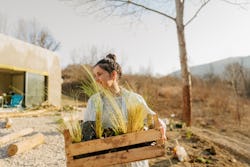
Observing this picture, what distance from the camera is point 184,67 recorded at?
6.77 m

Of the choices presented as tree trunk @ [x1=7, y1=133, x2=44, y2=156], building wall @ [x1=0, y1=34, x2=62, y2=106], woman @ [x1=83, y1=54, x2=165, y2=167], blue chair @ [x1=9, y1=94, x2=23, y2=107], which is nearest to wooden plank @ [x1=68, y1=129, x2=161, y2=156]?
woman @ [x1=83, y1=54, x2=165, y2=167]

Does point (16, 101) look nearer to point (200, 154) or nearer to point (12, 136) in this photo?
point (12, 136)

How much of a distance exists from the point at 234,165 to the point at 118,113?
3.25 m

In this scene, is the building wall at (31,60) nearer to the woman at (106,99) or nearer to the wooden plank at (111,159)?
the woman at (106,99)

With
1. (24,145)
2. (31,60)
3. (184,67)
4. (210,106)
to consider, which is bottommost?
(24,145)

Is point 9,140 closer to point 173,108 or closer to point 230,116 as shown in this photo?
point 230,116

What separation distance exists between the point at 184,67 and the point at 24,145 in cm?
457

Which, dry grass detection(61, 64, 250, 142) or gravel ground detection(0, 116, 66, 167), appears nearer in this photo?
gravel ground detection(0, 116, 66, 167)

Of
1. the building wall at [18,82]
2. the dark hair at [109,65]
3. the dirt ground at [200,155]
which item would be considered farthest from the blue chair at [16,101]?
the dark hair at [109,65]

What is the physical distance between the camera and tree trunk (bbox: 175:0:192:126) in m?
6.61

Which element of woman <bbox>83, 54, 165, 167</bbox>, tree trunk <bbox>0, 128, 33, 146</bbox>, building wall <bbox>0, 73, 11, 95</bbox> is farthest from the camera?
building wall <bbox>0, 73, 11, 95</bbox>

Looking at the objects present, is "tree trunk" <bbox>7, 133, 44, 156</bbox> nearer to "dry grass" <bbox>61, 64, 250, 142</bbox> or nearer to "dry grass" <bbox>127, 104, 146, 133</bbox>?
"dry grass" <bbox>127, 104, 146, 133</bbox>

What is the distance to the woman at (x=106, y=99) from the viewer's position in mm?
1525

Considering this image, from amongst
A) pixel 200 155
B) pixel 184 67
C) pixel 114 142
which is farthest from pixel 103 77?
pixel 184 67
